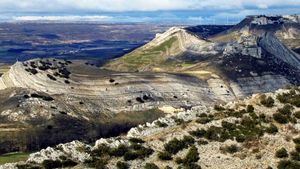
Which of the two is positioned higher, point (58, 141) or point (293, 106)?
point (293, 106)

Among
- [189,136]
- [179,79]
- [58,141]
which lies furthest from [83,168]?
[179,79]

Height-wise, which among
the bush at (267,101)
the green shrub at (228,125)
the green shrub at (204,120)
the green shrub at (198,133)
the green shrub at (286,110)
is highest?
the bush at (267,101)

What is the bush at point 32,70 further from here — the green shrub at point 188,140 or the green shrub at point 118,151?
the green shrub at point 118,151

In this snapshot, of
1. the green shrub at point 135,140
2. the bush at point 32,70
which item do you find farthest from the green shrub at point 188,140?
the bush at point 32,70

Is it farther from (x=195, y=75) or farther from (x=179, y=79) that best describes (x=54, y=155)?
(x=195, y=75)

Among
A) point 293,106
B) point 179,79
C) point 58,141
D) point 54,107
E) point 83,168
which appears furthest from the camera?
point 179,79

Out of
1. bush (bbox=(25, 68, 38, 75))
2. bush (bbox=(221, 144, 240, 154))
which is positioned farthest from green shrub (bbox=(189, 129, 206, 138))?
bush (bbox=(25, 68, 38, 75))

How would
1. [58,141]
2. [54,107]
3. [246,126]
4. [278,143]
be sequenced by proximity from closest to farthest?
[278,143] < [246,126] < [58,141] < [54,107]

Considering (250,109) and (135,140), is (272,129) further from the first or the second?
(135,140)
